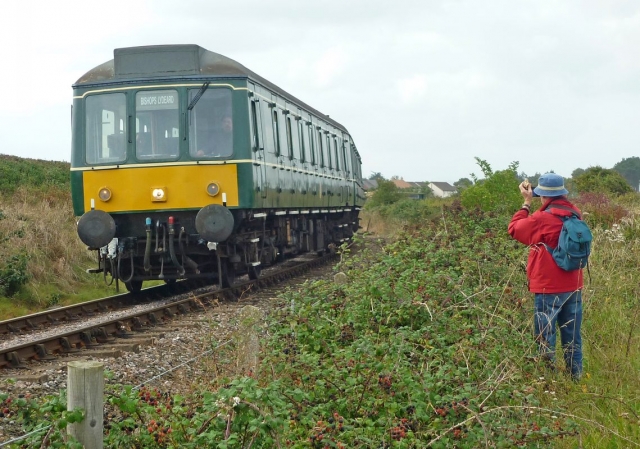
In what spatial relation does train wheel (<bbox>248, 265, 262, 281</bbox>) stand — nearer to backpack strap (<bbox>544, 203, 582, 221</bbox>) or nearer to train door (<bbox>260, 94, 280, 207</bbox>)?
train door (<bbox>260, 94, 280, 207</bbox>)

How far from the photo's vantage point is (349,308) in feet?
27.0

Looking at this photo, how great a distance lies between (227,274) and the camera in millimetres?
14469

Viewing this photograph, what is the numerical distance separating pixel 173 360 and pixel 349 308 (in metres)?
1.91

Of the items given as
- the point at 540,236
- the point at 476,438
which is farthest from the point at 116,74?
the point at 476,438

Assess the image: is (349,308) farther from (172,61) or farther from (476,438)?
(172,61)

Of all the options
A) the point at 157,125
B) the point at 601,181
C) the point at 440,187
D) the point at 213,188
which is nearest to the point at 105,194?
the point at 157,125

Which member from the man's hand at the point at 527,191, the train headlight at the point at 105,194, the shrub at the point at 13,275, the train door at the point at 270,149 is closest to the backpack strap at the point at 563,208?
the man's hand at the point at 527,191

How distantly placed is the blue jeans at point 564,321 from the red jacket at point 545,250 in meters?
0.08

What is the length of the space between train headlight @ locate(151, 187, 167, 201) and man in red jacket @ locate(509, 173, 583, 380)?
7039mm

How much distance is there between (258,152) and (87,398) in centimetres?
938

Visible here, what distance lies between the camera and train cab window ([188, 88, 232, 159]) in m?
13.2

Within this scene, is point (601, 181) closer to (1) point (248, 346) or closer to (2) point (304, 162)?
(2) point (304, 162)

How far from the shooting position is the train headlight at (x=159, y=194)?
43.0 ft

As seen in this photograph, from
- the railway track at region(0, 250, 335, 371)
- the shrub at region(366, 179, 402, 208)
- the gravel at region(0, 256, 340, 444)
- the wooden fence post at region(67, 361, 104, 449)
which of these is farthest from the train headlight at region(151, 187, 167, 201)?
the shrub at region(366, 179, 402, 208)
